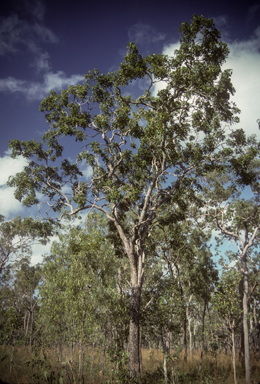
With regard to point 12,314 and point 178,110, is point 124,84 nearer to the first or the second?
point 178,110

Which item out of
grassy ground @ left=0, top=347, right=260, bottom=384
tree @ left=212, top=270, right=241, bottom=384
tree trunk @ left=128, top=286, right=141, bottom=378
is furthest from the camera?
tree @ left=212, top=270, right=241, bottom=384

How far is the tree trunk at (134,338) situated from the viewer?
369 inches

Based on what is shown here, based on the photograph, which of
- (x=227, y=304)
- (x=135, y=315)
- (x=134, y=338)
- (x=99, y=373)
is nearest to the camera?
(x=134, y=338)

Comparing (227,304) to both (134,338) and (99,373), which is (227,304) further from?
(99,373)

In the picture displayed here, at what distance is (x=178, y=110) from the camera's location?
13078 mm

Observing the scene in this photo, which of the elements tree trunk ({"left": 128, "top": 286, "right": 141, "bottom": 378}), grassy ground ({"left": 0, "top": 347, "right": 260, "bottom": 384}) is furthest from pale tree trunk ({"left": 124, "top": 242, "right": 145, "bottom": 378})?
grassy ground ({"left": 0, "top": 347, "right": 260, "bottom": 384})

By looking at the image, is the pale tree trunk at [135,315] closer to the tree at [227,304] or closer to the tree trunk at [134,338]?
the tree trunk at [134,338]

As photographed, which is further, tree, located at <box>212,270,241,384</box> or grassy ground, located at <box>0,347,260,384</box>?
tree, located at <box>212,270,241,384</box>

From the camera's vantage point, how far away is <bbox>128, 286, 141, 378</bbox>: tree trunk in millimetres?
9375

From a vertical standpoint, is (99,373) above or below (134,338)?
below

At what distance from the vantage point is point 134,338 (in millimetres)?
9992

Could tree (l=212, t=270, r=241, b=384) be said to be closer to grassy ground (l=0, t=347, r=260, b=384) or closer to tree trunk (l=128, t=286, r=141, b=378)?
grassy ground (l=0, t=347, r=260, b=384)

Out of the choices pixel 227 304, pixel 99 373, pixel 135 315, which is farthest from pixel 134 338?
pixel 99 373

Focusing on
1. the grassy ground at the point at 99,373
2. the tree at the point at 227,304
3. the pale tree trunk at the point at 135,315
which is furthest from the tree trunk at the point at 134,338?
the tree at the point at 227,304
